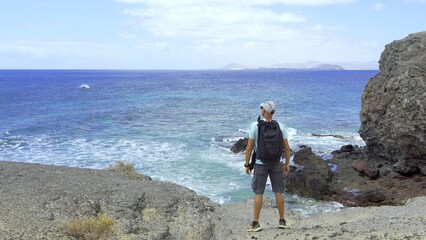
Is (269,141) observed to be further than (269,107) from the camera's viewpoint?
No

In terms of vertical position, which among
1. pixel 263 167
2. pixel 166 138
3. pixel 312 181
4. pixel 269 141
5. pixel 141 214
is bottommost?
pixel 166 138

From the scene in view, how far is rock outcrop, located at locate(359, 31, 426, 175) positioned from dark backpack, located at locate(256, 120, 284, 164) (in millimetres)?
12724

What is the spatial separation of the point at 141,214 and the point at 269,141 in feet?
10.1

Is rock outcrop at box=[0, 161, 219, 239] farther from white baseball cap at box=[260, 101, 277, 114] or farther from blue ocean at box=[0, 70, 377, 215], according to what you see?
blue ocean at box=[0, 70, 377, 215]

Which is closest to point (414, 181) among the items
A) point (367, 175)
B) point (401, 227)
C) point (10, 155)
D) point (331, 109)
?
point (367, 175)

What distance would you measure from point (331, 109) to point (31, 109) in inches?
1392

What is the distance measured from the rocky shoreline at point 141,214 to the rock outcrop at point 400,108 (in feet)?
27.5

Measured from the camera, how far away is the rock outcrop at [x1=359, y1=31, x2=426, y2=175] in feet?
60.6

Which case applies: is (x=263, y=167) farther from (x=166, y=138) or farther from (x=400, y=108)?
(x=166, y=138)

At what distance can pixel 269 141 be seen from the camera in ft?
25.0

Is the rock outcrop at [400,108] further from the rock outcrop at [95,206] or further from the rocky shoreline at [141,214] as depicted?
the rock outcrop at [95,206]

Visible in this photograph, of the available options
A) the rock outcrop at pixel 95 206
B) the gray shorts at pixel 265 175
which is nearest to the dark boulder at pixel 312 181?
the rock outcrop at pixel 95 206

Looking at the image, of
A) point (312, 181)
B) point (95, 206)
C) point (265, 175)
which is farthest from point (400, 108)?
point (95, 206)

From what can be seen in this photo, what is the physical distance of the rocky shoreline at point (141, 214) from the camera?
7391 mm
